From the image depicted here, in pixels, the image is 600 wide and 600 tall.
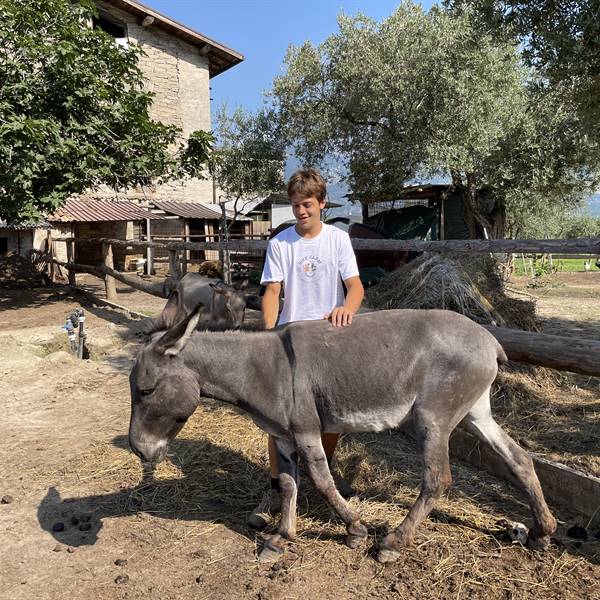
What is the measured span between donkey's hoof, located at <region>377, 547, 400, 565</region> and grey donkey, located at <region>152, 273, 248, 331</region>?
155 centimetres

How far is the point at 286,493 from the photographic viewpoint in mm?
3219

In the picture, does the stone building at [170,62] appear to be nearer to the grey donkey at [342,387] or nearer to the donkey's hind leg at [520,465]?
the grey donkey at [342,387]

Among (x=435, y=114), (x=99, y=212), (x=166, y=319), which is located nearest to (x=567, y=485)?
(x=166, y=319)

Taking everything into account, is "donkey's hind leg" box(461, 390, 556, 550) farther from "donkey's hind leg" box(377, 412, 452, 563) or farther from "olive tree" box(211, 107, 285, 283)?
"olive tree" box(211, 107, 285, 283)

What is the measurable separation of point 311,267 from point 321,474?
1.23 meters

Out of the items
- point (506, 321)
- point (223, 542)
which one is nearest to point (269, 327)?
point (223, 542)

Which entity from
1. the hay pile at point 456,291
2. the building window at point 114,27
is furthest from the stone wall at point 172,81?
the hay pile at point 456,291

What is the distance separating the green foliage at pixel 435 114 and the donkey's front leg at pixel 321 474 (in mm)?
13907

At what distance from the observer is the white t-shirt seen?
3.34 m

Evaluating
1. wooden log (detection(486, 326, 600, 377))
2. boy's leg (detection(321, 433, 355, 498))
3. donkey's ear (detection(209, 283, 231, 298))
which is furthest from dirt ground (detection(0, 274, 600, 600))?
donkey's ear (detection(209, 283, 231, 298))

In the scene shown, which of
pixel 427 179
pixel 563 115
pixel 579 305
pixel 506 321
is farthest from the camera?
pixel 427 179

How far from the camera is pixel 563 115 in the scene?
16.0m

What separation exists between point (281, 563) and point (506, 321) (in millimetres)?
4876

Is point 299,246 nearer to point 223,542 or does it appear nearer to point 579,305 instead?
point 223,542
